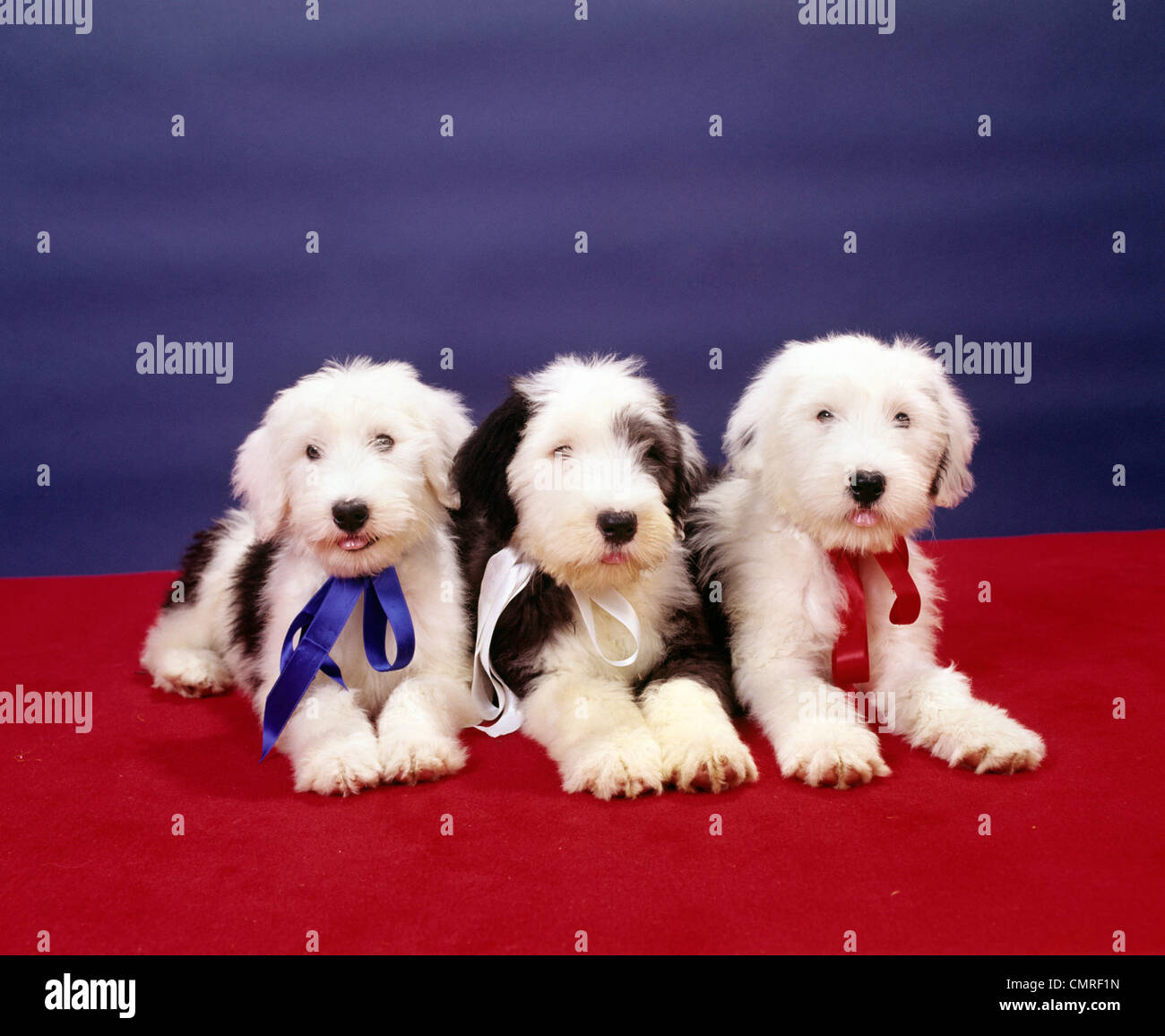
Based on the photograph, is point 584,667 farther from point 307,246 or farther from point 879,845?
point 307,246

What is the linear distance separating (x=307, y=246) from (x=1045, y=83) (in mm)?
4264

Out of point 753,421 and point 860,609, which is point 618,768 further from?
point 753,421

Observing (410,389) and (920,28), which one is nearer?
(410,389)

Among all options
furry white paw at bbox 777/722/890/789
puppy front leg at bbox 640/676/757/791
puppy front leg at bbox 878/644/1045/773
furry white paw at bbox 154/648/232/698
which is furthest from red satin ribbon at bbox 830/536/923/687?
furry white paw at bbox 154/648/232/698

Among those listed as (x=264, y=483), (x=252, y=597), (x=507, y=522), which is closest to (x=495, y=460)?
(x=507, y=522)

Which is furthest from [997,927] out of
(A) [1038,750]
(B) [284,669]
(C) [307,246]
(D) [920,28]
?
(D) [920,28]

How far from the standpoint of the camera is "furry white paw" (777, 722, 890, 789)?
261 cm

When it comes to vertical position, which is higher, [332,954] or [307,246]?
[307,246]

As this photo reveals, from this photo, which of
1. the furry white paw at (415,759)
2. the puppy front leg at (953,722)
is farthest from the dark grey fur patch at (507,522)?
the puppy front leg at (953,722)

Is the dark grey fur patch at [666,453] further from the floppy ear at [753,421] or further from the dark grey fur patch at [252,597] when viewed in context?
A: the dark grey fur patch at [252,597]

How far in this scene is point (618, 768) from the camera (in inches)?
102

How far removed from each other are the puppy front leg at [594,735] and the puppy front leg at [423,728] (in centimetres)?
22

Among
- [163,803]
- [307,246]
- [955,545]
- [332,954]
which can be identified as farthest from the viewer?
[955,545]

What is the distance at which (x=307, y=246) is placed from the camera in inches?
213
